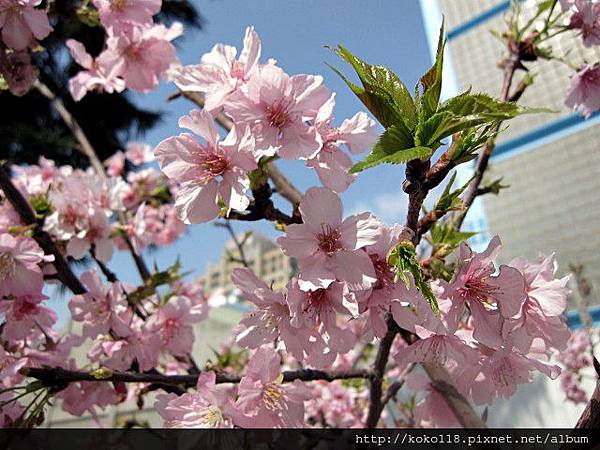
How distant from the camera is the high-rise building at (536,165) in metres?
1.93

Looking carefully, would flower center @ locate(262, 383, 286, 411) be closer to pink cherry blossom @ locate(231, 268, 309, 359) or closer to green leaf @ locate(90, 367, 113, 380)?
pink cherry blossom @ locate(231, 268, 309, 359)

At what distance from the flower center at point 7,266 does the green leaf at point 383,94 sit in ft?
2.06

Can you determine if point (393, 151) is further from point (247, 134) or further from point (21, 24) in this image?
point (21, 24)

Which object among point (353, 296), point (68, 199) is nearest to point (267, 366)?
point (353, 296)

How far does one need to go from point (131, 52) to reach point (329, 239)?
0.79m

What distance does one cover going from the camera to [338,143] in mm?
562

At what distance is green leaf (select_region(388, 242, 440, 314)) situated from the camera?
1.34ft

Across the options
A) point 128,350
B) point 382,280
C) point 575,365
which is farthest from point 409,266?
point 575,365

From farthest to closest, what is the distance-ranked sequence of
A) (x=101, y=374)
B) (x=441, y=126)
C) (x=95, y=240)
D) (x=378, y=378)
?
(x=95, y=240), (x=378, y=378), (x=101, y=374), (x=441, y=126)

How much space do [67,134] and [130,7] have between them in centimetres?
607

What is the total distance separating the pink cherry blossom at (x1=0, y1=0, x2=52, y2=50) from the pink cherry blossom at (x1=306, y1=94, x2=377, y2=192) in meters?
0.59

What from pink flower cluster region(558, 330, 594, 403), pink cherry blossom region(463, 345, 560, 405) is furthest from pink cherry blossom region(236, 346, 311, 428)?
pink flower cluster region(558, 330, 594, 403)

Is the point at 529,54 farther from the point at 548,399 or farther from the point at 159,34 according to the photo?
the point at 548,399

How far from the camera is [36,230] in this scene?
800mm
